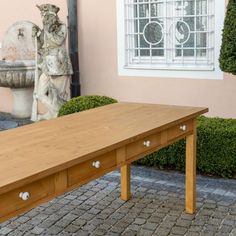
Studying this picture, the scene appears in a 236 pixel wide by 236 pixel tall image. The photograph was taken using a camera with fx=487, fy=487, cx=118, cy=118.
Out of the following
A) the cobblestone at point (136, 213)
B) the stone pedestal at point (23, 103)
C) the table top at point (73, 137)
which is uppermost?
the table top at point (73, 137)

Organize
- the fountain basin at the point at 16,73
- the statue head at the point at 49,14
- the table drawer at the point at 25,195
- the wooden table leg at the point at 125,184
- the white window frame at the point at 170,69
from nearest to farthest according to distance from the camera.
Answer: the table drawer at the point at 25,195 < the wooden table leg at the point at 125,184 < the white window frame at the point at 170,69 < the statue head at the point at 49,14 < the fountain basin at the point at 16,73

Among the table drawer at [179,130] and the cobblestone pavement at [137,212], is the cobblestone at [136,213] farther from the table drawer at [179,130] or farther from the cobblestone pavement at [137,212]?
the table drawer at [179,130]

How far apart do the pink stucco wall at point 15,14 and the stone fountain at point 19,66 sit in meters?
0.12

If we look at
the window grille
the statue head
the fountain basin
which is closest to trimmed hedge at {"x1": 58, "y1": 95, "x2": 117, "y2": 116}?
the window grille

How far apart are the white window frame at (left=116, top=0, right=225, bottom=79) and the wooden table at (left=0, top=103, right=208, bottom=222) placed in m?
2.21

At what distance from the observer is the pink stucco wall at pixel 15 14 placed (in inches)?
292

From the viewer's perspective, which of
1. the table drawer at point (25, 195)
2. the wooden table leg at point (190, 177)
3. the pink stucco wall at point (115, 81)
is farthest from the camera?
the pink stucco wall at point (115, 81)

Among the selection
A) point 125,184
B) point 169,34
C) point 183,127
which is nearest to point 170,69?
point 169,34

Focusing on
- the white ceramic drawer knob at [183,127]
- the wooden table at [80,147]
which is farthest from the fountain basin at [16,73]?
the white ceramic drawer knob at [183,127]

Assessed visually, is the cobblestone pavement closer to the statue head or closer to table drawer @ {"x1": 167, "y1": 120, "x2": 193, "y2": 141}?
table drawer @ {"x1": 167, "y1": 120, "x2": 193, "y2": 141}

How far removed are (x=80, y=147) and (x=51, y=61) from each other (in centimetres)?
424

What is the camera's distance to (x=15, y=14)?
26.3ft

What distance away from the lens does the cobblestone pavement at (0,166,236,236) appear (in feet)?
11.7

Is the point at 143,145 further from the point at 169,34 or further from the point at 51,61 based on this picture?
the point at 51,61
